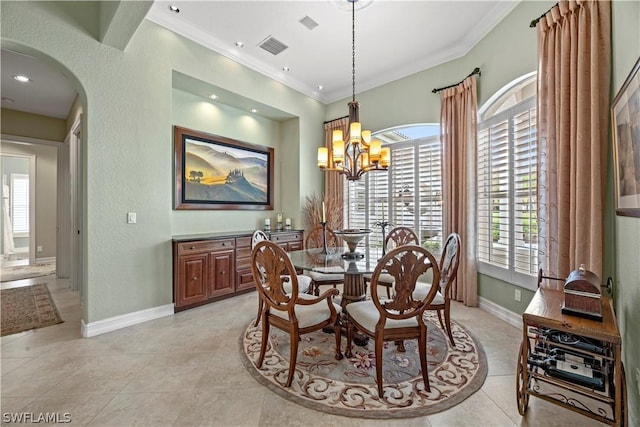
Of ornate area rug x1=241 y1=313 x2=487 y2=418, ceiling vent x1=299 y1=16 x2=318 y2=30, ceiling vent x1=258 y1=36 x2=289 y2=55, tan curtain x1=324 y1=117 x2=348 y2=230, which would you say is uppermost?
ceiling vent x1=258 y1=36 x2=289 y2=55

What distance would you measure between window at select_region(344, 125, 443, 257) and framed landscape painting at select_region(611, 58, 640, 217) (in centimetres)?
242

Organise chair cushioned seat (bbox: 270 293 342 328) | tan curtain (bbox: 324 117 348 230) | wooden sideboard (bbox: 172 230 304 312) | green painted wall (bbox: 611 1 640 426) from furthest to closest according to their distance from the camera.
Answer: tan curtain (bbox: 324 117 348 230) → wooden sideboard (bbox: 172 230 304 312) → chair cushioned seat (bbox: 270 293 342 328) → green painted wall (bbox: 611 1 640 426)

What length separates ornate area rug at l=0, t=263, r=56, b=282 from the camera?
5152 mm

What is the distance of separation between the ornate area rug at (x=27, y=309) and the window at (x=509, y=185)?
522 cm

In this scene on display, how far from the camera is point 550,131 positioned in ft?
7.68

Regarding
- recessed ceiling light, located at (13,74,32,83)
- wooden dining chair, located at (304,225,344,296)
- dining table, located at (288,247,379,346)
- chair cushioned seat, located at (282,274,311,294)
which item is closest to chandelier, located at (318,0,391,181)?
wooden dining chair, located at (304,225,344,296)

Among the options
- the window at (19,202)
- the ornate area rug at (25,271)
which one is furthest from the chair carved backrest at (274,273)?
the window at (19,202)

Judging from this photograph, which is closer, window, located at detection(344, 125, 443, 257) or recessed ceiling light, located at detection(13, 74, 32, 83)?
recessed ceiling light, located at detection(13, 74, 32, 83)

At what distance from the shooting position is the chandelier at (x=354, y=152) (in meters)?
2.68

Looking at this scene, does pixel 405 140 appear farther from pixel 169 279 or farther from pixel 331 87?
pixel 169 279

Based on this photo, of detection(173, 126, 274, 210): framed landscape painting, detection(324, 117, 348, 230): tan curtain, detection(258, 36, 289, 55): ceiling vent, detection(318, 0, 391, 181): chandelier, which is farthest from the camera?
detection(324, 117, 348, 230): tan curtain

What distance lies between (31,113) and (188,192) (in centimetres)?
372

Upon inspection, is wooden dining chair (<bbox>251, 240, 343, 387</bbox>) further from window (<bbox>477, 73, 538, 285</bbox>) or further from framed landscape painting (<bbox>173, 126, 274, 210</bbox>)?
framed landscape painting (<bbox>173, 126, 274, 210</bbox>)

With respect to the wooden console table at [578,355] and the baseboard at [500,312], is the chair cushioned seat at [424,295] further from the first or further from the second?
the baseboard at [500,312]
